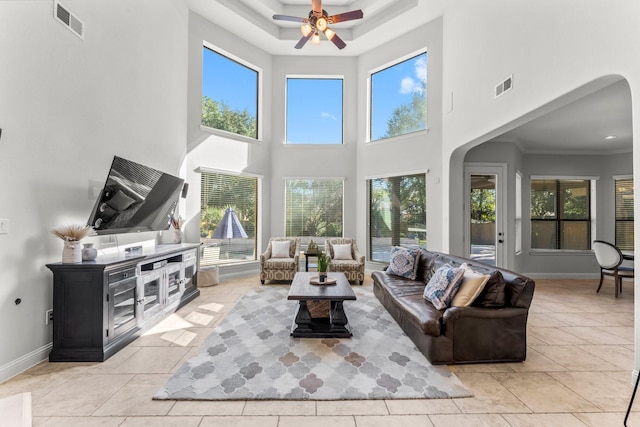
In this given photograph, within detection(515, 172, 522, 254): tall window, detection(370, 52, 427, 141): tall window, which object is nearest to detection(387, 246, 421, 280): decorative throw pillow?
detection(370, 52, 427, 141): tall window

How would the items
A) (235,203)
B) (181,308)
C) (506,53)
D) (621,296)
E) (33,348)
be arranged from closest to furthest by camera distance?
1. (33,348)
2. (506,53)
3. (181,308)
4. (621,296)
5. (235,203)

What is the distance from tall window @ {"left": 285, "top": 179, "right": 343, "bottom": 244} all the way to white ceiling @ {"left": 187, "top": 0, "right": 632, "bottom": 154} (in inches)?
118

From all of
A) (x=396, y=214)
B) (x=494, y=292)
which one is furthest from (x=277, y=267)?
(x=494, y=292)

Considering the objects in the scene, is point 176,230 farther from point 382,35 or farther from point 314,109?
point 382,35

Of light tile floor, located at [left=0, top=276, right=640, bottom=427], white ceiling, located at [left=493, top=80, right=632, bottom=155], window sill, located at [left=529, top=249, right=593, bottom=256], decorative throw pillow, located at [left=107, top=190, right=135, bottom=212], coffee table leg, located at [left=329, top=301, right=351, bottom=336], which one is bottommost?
light tile floor, located at [left=0, top=276, right=640, bottom=427]

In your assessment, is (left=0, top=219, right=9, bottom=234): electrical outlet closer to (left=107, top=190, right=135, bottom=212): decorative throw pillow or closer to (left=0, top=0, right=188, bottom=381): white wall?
(left=0, top=0, right=188, bottom=381): white wall

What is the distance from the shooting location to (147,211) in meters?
3.77

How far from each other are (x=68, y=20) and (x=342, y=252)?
497cm

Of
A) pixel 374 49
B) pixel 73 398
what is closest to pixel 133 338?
pixel 73 398

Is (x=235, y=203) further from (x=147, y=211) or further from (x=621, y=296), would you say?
(x=621, y=296)

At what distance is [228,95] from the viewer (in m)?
6.11

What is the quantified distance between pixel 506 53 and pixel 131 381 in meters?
5.03

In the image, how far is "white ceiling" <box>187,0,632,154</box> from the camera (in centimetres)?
454

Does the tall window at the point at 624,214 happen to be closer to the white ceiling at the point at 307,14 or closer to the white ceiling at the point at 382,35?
the white ceiling at the point at 382,35
